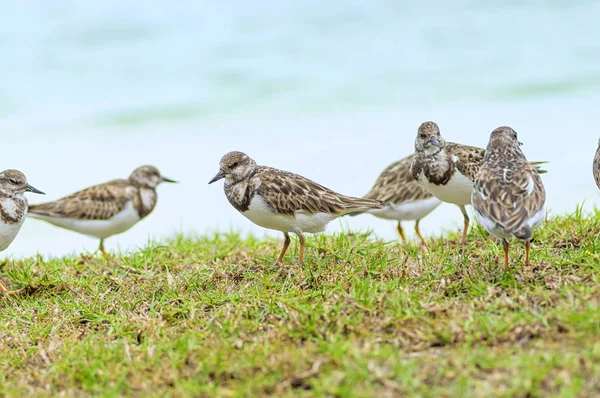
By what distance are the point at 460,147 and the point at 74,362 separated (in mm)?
4778

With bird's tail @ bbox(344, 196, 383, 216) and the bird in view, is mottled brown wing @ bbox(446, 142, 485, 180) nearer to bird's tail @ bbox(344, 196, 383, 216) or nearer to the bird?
bird's tail @ bbox(344, 196, 383, 216)

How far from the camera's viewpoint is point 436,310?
5820 millimetres

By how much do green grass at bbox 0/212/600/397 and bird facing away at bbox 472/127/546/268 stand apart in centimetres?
50

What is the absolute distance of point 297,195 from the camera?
7.61 metres

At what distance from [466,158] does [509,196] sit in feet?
6.79

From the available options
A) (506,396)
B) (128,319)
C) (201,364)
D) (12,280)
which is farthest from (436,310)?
(12,280)

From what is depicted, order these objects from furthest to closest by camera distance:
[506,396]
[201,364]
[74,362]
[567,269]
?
[567,269]
[74,362]
[201,364]
[506,396]

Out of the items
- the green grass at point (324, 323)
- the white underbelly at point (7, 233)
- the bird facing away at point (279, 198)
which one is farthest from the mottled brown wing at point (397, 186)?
the white underbelly at point (7, 233)

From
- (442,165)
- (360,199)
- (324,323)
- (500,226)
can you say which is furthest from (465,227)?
(324,323)

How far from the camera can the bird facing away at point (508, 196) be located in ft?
19.8

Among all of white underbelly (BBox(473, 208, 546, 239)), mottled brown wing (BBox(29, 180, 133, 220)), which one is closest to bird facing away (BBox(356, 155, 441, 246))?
A: white underbelly (BBox(473, 208, 546, 239))

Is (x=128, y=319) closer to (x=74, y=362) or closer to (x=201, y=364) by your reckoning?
(x=74, y=362)

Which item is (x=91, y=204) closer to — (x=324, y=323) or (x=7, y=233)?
(x=7, y=233)

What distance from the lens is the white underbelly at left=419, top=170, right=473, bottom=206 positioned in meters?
8.26
